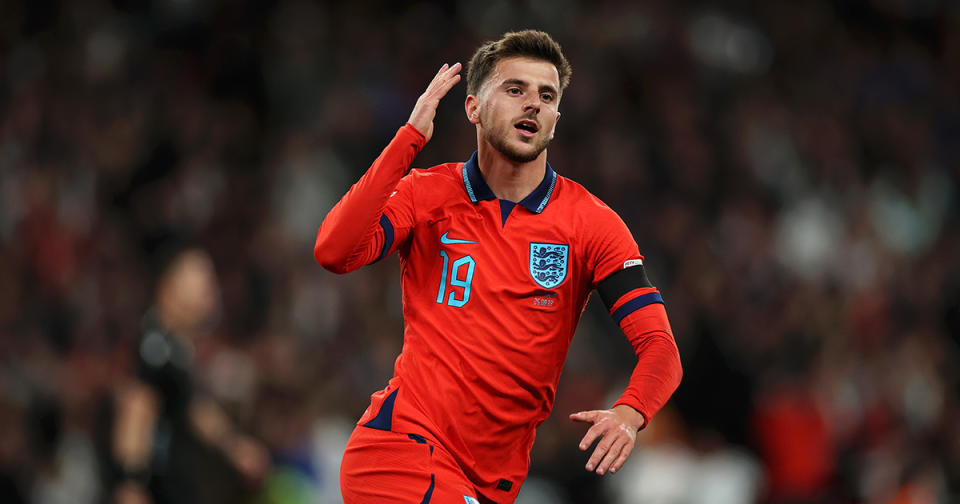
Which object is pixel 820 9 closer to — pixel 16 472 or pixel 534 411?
pixel 16 472

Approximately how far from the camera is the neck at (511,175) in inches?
155

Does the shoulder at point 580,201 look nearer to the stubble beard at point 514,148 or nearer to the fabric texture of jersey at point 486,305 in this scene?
the fabric texture of jersey at point 486,305

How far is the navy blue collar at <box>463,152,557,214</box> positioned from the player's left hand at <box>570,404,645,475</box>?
82 cm

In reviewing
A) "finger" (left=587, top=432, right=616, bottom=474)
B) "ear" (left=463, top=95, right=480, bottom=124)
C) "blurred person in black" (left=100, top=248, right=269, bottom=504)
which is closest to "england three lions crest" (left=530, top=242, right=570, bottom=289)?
"ear" (left=463, top=95, right=480, bottom=124)

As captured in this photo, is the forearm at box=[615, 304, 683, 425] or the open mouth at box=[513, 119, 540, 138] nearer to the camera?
the forearm at box=[615, 304, 683, 425]

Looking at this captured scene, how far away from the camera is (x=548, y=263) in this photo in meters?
3.80

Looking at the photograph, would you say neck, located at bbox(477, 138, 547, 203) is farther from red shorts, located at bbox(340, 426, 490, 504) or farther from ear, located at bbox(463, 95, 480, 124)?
red shorts, located at bbox(340, 426, 490, 504)

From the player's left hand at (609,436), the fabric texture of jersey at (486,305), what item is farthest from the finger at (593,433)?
the fabric texture of jersey at (486,305)

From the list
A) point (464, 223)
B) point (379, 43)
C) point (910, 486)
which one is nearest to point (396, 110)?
point (379, 43)

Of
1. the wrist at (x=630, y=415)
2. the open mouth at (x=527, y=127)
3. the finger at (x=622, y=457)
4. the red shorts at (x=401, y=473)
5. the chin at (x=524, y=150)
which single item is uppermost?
the open mouth at (x=527, y=127)

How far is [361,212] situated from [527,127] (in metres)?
0.71

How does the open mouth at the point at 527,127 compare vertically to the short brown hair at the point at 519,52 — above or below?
below

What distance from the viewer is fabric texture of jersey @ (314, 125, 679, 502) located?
3.71m

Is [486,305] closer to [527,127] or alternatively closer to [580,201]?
[580,201]
